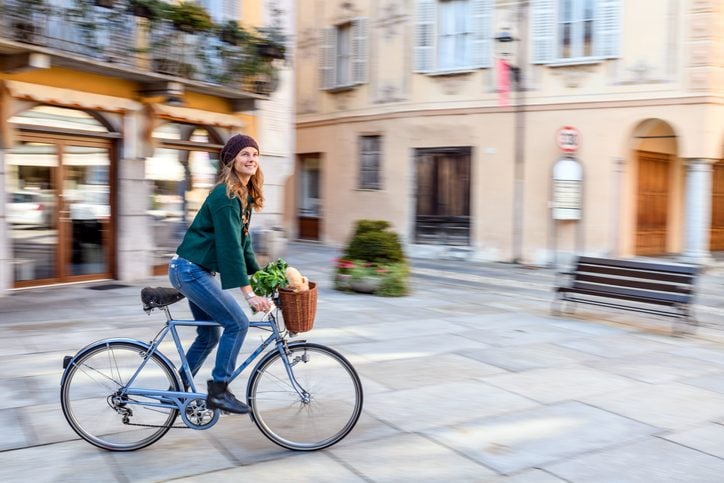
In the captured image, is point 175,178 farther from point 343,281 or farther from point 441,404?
point 441,404

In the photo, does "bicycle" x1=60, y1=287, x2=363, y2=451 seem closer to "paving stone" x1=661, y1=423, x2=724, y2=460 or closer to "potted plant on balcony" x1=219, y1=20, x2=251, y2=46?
"paving stone" x1=661, y1=423, x2=724, y2=460

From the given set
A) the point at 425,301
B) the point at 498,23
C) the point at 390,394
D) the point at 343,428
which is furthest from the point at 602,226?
the point at 343,428

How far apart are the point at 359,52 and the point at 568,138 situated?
645 cm

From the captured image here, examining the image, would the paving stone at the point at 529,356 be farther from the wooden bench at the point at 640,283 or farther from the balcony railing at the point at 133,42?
the balcony railing at the point at 133,42

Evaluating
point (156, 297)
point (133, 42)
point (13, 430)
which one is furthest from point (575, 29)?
point (13, 430)

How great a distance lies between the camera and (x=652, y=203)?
669 inches

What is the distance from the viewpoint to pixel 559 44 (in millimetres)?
16188

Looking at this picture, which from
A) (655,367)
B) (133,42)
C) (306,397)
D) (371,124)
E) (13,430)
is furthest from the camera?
(371,124)

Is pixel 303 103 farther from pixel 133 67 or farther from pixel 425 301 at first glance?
pixel 425 301

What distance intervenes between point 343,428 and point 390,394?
1217 mm

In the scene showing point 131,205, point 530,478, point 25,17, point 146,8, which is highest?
point 146,8

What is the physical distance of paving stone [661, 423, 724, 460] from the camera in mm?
4415

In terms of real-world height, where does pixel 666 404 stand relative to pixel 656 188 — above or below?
below

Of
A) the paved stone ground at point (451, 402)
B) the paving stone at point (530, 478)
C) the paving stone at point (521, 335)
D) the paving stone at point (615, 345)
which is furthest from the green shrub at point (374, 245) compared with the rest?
the paving stone at point (530, 478)
